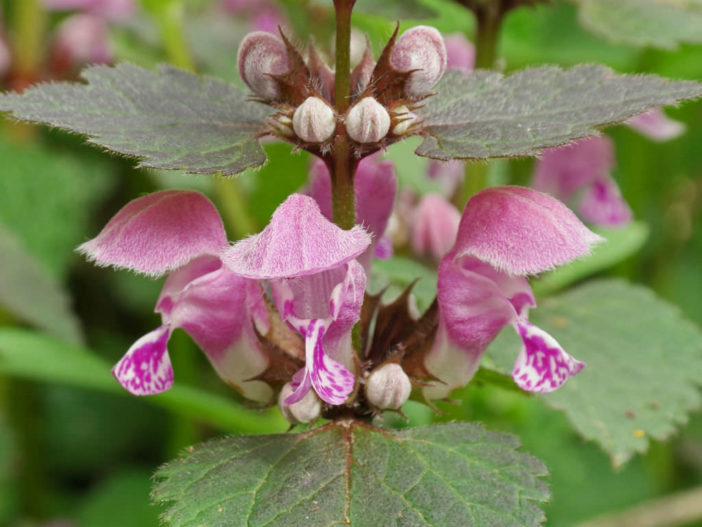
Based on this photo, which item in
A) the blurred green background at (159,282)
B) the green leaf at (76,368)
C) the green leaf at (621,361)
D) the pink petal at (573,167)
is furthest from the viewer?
the blurred green background at (159,282)

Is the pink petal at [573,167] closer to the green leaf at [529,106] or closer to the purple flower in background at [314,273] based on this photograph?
the green leaf at [529,106]

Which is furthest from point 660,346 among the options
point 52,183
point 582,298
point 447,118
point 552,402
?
point 52,183

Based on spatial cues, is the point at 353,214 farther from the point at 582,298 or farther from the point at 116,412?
the point at 116,412

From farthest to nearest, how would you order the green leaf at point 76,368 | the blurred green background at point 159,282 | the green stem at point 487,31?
the blurred green background at point 159,282 < the green leaf at point 76,368 < the green stem at point 487,31

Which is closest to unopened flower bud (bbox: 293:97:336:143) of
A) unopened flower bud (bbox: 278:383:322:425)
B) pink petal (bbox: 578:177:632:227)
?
unopened flower bud (bbox: 278:383:322:425)

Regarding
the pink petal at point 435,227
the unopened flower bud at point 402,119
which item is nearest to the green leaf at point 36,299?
the pink petal at point 435,227

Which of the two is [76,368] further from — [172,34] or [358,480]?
[172,34]
